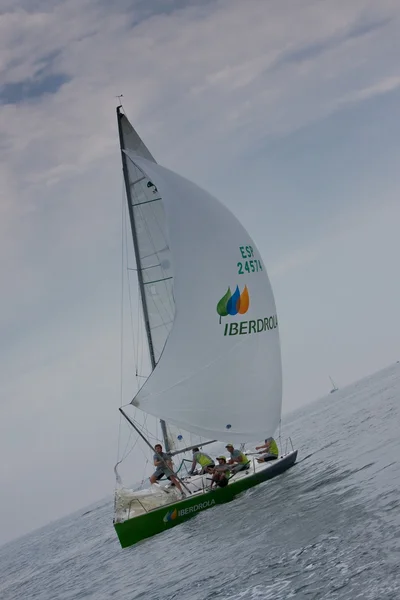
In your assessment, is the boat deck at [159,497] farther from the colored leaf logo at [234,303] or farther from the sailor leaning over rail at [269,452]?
the colored leaf logo at [234,303]

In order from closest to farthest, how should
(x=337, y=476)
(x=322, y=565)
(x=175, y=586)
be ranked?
(x=322, y=565) < (x=175, y=586) < (x=337, y=476)

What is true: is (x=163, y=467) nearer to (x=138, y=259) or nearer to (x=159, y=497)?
(x=159, y=497)

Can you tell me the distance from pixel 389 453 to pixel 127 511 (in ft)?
28.1

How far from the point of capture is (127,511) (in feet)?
76.3

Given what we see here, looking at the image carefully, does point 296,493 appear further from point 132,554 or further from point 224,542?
point 132,554

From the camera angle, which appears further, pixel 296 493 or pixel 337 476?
pixel 337 476

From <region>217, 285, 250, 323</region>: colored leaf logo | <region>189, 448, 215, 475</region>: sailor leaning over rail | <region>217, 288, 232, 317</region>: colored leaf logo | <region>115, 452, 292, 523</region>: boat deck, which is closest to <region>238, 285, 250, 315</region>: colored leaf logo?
<region>217, 285, 250, 323</region>: colored leaf logo

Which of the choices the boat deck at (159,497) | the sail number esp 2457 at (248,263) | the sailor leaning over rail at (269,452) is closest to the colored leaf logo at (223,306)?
the sail number esp 2457 at (248,263)

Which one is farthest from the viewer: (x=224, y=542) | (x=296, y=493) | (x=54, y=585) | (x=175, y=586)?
(x=54, y=585)

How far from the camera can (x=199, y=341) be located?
22922mm

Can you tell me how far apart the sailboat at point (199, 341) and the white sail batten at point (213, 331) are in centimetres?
3

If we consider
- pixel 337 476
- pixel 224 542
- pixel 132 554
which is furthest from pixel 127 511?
pixel 337 476

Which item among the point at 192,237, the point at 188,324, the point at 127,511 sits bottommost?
the point at 127,511

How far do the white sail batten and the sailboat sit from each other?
1.3 inches
